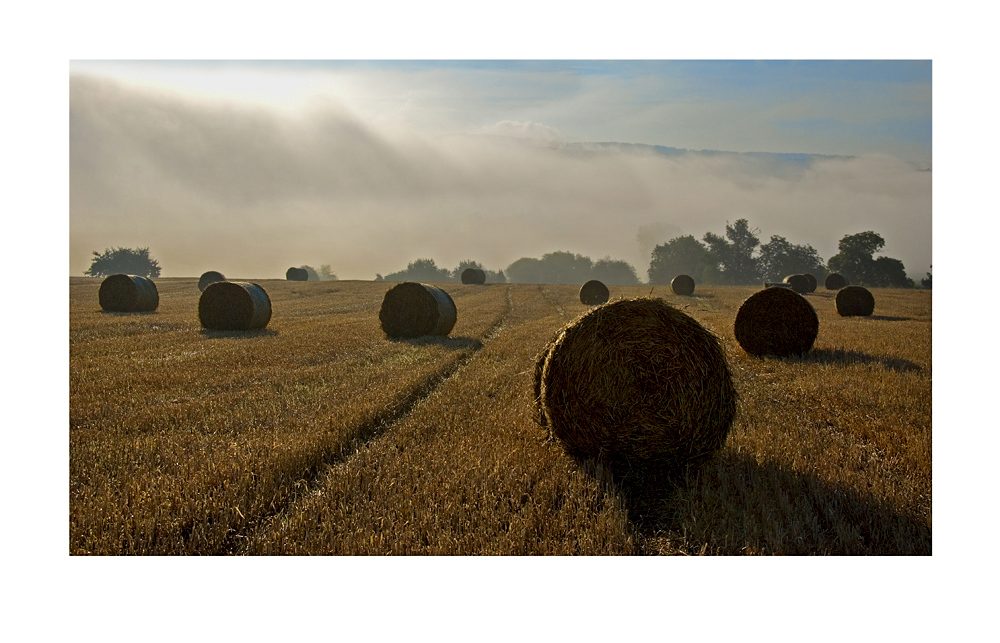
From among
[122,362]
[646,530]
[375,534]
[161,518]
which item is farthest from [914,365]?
[122,362]

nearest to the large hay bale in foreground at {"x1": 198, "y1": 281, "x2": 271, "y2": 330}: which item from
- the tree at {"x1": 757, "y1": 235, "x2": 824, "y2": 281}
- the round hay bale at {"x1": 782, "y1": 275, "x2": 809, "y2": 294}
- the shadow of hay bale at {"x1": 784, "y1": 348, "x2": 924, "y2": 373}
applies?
the shadow of hay bale at {"x1": 784, "y1": 348, "x2": 924, "y2": 373}

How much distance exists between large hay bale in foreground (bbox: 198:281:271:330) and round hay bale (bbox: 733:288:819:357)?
Result: 14.1 meters

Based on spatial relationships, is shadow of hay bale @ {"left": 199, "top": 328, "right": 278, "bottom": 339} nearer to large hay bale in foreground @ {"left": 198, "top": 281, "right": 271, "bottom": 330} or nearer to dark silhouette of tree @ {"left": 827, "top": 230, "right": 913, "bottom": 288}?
large hay bale in foreground @ {"left": 198, "top": 281, "right": 271, "bottom": 330}

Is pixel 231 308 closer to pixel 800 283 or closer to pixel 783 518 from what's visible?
pixel 783 518

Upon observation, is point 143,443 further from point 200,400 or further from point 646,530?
point 646,530

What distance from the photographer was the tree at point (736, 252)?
89625 millimetres

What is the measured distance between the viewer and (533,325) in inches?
801

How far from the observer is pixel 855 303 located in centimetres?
2659

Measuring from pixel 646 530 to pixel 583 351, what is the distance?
1988 millimetres

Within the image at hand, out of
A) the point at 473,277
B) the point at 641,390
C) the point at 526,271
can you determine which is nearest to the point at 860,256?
the point at 473,277

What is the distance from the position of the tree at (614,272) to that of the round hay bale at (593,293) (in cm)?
7428

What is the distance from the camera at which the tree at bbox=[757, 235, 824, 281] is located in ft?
274

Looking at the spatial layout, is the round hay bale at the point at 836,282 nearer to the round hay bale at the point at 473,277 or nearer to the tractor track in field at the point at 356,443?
the round hay bale at the point at 473,277

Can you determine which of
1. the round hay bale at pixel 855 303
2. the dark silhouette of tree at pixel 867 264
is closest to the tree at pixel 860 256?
the dark silhouette of tree at pixel 867 264
